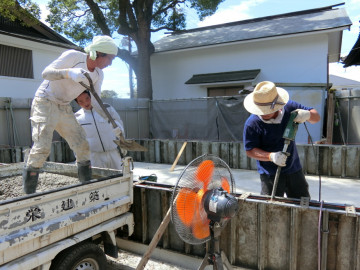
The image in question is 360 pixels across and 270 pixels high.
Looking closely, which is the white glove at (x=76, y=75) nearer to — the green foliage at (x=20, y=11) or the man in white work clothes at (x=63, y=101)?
the man in white work clothes at (x=63, y=101)

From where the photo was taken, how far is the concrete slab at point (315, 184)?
5.24 m

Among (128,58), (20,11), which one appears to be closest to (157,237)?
(20,11)

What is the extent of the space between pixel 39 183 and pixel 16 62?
442 inches

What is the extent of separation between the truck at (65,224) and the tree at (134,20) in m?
11.9

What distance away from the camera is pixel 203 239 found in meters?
2.04

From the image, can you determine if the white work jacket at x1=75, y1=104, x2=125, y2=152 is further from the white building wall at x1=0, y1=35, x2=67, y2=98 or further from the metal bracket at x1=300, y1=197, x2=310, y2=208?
the white building wall at x1=0, y1=35, x2=67, y2=98

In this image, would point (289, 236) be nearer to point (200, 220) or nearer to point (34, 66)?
point (200, 220)

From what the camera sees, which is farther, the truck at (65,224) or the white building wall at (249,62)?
the white building wall at (249,62)

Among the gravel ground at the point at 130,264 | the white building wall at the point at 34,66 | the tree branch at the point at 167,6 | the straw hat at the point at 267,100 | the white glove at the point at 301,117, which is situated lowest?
the gravel ground at the point at 130,264

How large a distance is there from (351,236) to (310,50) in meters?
11.6

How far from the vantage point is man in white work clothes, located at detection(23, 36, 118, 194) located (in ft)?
9.02

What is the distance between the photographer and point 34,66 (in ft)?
42.1

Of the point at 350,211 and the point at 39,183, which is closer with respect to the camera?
the point at 350,211

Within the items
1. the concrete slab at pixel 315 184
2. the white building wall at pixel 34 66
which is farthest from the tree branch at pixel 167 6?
the concrete slab at pixel 315 184
